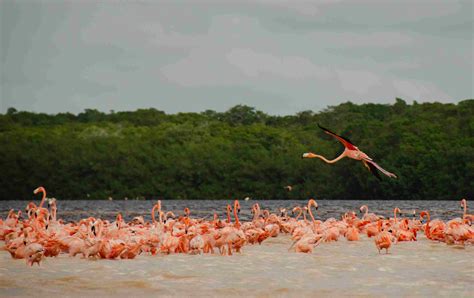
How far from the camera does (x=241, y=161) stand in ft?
275

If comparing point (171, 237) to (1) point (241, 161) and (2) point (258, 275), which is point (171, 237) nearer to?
(2) point (258, 275)

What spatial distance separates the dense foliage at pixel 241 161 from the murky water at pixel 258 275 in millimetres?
52376

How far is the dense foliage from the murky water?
172ft

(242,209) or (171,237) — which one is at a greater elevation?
(242,209)

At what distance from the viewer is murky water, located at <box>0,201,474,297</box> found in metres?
14.5

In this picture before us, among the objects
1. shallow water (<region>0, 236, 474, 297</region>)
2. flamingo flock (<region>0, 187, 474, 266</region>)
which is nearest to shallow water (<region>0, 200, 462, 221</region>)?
flamingo flock (<region>0, 187, 474, 266</region>)

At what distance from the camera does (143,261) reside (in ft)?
60.4

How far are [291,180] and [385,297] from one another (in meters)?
67.0

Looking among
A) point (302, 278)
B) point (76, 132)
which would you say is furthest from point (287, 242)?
point (76, 132)

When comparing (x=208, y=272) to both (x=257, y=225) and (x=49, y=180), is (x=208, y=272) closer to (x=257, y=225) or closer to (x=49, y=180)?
(x=257, y=225)

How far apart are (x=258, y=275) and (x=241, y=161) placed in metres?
67.5

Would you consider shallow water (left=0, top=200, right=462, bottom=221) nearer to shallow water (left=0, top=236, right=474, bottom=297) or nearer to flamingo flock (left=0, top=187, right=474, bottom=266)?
flamingo flock (left=0, top=187, right=474, bottom=266)

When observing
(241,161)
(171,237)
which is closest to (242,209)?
(241,161)

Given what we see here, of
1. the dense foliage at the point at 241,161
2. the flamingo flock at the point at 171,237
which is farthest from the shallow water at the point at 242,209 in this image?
the flamingo flock at the point at 171,237
